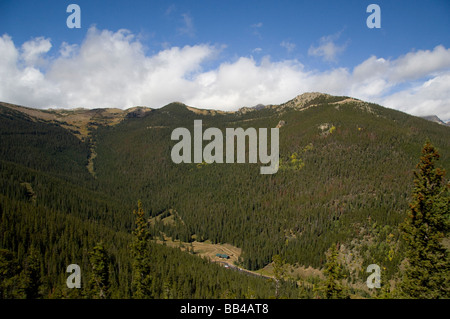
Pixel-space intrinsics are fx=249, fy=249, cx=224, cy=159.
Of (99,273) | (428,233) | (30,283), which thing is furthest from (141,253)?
(428,233)

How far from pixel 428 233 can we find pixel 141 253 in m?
38.6

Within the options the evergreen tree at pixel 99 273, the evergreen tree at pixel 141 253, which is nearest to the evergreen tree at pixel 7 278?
the evergreen tree at pixel 99 273

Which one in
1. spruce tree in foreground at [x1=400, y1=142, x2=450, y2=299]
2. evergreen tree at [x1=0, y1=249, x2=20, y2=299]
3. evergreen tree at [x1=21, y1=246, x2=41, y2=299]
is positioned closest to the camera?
spruce tree in foreground at [x1=400, y1=142, x2=450, y2=299]

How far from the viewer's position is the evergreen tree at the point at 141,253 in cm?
3916

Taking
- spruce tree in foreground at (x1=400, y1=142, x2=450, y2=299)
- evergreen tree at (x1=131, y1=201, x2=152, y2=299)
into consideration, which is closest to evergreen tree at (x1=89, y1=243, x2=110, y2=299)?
evergreen tree at (x1=131, y1=201, x2=152, y2=299)

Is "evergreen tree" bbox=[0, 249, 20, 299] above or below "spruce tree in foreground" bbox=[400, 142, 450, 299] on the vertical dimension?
below

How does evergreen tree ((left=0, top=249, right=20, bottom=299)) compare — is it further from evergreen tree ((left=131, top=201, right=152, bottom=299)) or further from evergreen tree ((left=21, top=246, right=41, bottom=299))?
evergreen tree ((left=131, top=201, right=152, bottom=299))

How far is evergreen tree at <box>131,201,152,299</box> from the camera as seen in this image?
128ft

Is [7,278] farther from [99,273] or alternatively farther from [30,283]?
[99,273]

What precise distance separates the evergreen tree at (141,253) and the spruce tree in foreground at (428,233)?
35.4 m

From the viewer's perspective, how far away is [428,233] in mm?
27406

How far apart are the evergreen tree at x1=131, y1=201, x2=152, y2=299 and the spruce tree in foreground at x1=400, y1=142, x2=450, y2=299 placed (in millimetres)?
35417

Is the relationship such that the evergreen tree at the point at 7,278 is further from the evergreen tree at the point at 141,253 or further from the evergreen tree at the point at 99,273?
the evergreen tree at the point at 141,253

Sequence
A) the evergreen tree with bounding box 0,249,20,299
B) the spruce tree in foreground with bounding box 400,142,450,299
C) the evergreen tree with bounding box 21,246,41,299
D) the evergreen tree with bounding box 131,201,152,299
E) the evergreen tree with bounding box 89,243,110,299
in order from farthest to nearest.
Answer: the evergreen tree with bounding box 0,249,20,299
the evergreen tree with bounding box 21,246,41,299
the evergreen tree with bounding box 89,243,110,299
the evergreen tree with bounding box 131,201,152,299
the spruce tree in foreground with bounding box 400,142,450,299
